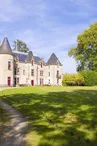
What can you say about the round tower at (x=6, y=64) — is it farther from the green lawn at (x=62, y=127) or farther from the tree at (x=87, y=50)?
the green lawn at (x=62, y=127)

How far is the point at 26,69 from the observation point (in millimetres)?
65438

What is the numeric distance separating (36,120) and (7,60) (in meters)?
49.7

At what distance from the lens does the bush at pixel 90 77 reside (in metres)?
50.1

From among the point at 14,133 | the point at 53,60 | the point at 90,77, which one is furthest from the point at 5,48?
the point at 14,133

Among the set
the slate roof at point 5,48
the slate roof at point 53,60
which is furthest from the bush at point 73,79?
the slate roof at point 53,60

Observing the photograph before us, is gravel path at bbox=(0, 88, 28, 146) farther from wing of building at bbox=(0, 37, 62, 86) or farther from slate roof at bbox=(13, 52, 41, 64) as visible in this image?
slate roof at bbox=(13, 52, 41, 64)

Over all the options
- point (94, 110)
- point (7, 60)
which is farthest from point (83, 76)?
point (94, 110)

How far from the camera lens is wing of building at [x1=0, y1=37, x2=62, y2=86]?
189 feet

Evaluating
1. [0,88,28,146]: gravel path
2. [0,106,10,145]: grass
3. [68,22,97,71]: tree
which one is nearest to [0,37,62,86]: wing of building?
[68,22,97,71]: tree

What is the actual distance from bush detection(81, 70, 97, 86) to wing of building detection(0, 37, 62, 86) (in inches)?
730

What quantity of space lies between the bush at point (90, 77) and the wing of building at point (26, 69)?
18542 millimetres

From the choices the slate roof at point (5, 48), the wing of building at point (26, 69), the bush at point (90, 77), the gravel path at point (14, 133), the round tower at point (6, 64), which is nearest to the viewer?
the gravel path at point (14, 133)

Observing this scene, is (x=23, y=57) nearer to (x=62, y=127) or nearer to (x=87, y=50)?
(x=87, y=50)

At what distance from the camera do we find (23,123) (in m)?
8.43
